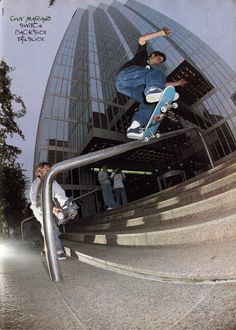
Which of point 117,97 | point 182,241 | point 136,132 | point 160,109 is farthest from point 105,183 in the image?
point 182,241

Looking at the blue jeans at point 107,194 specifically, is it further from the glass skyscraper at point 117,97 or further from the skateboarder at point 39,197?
the skateboarder at point 39,197

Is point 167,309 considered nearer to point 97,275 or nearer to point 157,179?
point 97,275

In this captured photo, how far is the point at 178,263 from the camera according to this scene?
1.39 m

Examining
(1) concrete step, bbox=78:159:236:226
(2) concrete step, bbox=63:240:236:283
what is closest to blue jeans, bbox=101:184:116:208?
(1) concrete step, bbox=78:159:236:226

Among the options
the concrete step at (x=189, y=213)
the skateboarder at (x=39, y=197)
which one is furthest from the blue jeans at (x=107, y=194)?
the skateboarder at (x=39, y=197)

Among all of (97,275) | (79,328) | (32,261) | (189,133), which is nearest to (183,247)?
(97,275)

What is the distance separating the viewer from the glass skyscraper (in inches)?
129

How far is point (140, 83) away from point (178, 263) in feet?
7.10

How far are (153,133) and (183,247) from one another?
128 cm

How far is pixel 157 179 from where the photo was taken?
3809 millimetres

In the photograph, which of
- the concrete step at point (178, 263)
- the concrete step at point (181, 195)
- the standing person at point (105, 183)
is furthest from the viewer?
the standing person at point (105, 183)

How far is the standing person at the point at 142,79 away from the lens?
9.57 ft

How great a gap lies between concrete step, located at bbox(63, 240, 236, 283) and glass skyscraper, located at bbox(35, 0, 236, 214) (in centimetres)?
144

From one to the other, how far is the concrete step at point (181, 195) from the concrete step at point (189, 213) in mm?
90
